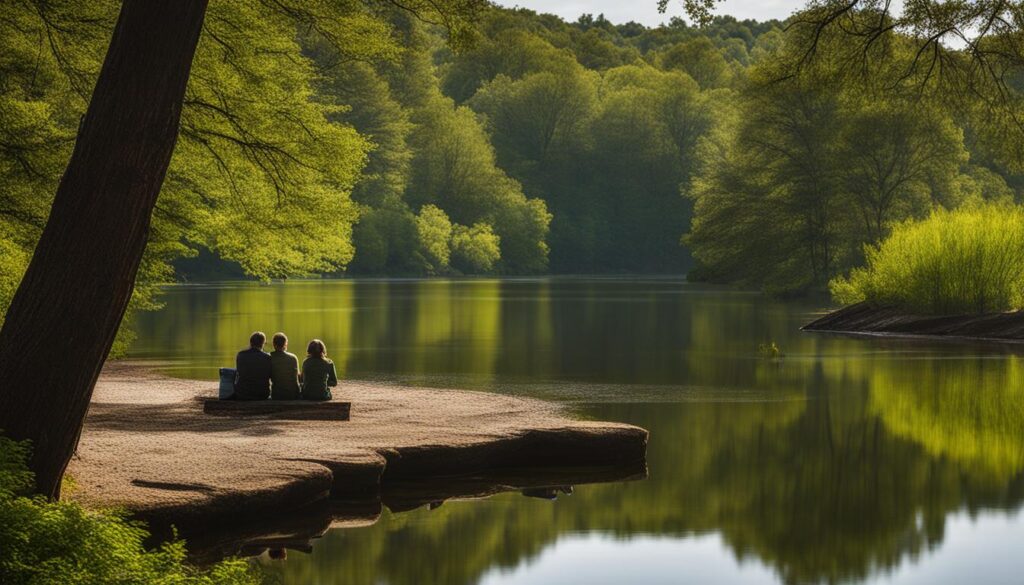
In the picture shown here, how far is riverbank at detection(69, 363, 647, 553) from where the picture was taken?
12.5 metres

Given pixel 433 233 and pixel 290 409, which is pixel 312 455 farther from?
pixel 433 233

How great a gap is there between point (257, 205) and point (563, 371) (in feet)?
24.1

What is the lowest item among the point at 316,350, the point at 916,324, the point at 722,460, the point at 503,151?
the point at 722,460

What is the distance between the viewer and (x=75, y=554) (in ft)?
25.2

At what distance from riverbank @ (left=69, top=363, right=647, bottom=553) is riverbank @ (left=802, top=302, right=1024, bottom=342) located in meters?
22.0

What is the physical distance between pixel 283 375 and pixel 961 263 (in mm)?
26473

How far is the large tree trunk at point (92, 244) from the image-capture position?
10.0 metres

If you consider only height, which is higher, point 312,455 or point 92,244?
point 92,244

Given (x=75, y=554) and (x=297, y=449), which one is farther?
(x=297, y=449)

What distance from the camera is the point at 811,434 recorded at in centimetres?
1984

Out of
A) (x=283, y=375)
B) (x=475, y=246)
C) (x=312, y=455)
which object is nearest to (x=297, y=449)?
(x=312, y=455)

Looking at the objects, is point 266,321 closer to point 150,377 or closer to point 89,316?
point 150,377

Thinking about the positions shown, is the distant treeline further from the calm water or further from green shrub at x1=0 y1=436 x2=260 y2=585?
green shrub at x1=0 y1=436 x2=260 y2=585

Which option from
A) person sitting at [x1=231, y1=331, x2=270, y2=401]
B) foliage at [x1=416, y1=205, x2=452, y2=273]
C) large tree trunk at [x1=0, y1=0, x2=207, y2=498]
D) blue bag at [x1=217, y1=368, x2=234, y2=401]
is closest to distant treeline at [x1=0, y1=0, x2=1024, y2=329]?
foliage at [x1=416, y1=205, x2=452, y2=273]
